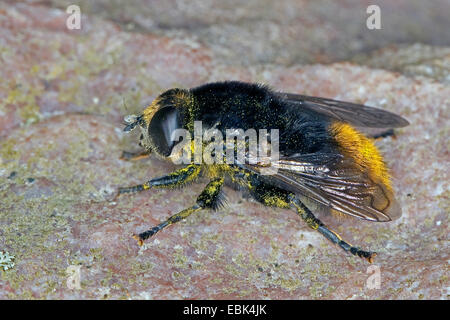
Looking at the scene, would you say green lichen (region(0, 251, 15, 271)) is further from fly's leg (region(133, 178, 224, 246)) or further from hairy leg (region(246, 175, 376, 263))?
hairy leg (region(246, 175, 376, 263))

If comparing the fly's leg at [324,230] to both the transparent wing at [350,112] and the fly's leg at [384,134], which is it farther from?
the fly's leg at [384,134]

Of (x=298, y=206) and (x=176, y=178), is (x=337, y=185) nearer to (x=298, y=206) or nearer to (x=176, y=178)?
(x=298, y=206)

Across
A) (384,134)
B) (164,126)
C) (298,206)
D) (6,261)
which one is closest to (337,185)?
(298,206)

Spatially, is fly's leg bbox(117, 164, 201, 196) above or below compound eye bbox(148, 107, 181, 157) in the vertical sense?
below

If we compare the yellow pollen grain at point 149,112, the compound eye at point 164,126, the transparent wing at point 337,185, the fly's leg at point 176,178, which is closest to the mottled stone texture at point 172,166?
the fly's leg at point 176,178

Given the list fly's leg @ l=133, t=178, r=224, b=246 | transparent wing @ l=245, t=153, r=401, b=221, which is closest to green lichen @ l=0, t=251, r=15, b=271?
fly's leg @ l=133, t=178, r=224, b=246

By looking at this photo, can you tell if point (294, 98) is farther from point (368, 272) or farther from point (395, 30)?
point (395, 30)
